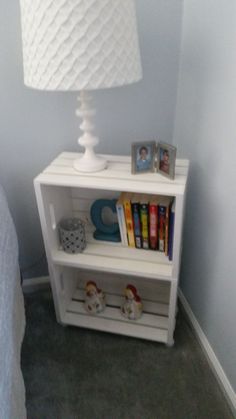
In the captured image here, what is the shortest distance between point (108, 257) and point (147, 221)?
20 centimetres

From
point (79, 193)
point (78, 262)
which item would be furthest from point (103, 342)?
point (79, 193)

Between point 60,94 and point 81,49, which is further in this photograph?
point 60,94

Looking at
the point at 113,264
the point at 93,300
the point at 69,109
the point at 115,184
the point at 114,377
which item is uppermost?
the point at 69,109

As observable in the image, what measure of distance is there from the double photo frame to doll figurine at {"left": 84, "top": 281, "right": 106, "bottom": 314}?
0.59 m

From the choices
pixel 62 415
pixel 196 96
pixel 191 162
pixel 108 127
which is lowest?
pixel 62 415

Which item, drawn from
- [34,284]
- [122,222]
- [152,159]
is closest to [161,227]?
[122,222]

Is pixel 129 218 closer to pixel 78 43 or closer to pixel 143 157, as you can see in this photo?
pixel 143 157

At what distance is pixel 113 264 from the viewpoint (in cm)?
114

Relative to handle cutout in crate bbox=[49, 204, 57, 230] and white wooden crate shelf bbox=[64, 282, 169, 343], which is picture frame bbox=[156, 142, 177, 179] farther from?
white wooden crate shelf bbox=[64, 282, 169, 343]

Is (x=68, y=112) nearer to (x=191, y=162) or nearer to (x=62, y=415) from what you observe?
(x=191, y=162)

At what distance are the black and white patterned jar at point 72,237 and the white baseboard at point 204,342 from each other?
475 millimetres

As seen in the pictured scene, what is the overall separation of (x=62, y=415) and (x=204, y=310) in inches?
25.2

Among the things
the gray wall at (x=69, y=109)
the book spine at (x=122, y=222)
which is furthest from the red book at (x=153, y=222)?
the gray wall at (x=69, y=109)

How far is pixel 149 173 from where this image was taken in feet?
3.43
